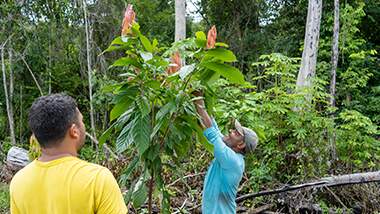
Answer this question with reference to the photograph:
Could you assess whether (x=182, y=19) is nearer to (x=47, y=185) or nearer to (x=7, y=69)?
(x=7, y=69)

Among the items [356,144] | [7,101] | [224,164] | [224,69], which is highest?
[224,69]

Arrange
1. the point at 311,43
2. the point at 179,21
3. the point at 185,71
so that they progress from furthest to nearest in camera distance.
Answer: the point at 311,43 < the point at 179,21 < the point at 185,71

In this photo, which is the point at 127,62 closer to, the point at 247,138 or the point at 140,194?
the point at 140,194

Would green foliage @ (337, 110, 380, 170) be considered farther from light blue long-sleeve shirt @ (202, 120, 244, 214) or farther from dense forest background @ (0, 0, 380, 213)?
light blue long-sleeve shirt @ (202, 120, 244, 214)

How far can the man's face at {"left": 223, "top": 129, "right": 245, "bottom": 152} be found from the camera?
2752 mm

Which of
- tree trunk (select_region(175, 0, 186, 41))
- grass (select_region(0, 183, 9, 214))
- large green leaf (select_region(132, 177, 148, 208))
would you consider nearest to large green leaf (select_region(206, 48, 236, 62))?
large green leaf (select_region(132, 177, 148, 208))

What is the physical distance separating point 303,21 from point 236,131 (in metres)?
9.87

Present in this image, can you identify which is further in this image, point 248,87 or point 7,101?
point 7,101

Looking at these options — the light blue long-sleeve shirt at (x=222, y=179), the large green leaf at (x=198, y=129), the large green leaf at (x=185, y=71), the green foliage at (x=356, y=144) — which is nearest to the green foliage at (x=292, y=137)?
the green foliage at (x=356, y=144)

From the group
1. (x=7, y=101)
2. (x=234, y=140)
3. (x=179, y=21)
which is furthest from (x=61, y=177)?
(x=7, y=101)

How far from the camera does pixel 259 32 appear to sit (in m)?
12.6

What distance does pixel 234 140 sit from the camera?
2.76 metres

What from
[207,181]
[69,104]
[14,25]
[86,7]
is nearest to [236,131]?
[207,181]

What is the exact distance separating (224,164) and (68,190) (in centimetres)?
122
